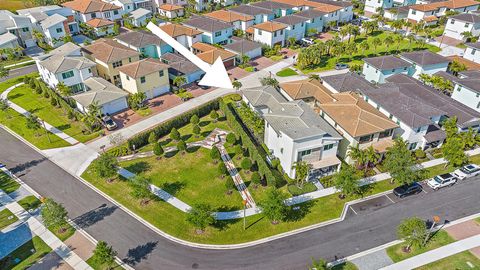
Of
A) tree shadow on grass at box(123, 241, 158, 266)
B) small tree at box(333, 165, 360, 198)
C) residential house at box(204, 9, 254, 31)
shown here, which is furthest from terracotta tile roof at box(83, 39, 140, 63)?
small tree at box(333, 165, 360, 198)

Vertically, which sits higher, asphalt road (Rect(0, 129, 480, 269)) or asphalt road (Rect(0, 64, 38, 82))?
asphalt road (Rect(0, 64, 38, 82))

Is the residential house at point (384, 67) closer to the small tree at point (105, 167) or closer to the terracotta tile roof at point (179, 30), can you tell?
the terracotta tile roof at point (179, 30)

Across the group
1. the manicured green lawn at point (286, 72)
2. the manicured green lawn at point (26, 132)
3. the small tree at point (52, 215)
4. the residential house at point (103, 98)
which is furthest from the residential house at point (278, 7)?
the small tree at point (52, 215)

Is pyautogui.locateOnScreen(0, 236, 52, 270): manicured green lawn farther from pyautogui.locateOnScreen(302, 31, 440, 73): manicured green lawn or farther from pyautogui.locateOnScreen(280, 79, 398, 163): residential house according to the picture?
pyautogui.locateOnScreen(302, 31, 440, 73): manicured green lawn

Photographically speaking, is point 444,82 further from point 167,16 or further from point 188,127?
point 167,16

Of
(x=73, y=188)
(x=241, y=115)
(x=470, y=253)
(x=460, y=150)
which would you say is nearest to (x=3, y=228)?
(x=73, y=188)
